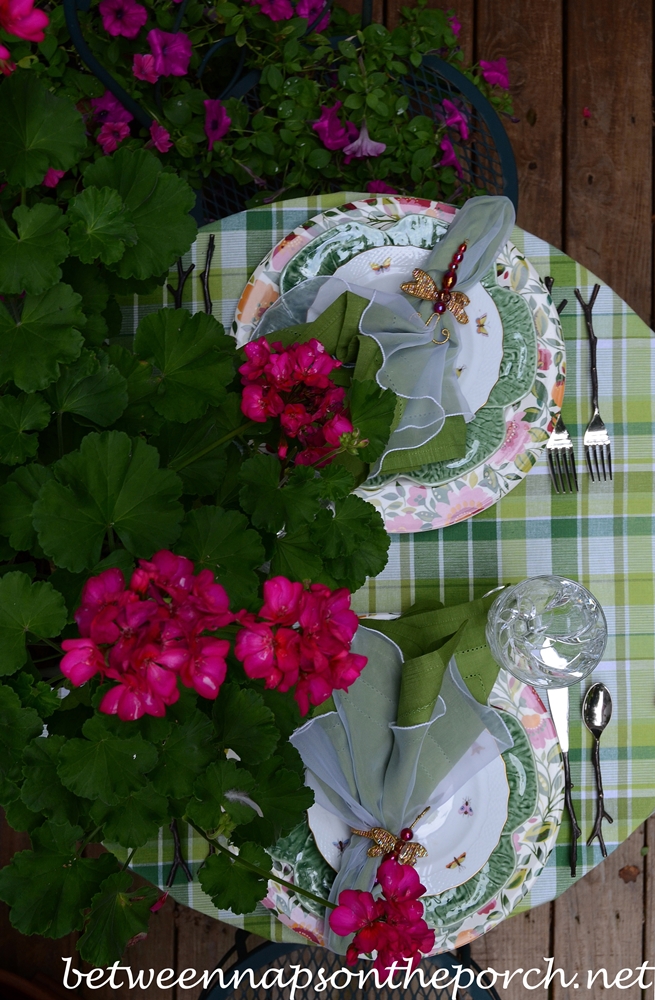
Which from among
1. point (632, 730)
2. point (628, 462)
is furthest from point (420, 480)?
point (632, 730)

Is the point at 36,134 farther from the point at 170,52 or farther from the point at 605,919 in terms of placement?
the point at 605,919

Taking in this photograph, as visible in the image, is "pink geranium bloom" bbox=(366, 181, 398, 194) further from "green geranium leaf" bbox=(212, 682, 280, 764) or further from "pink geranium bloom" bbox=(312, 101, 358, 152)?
"green geranium leaf" bbox=(212, 682, 280, 764)

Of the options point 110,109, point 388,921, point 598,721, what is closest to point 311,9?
point 110,109

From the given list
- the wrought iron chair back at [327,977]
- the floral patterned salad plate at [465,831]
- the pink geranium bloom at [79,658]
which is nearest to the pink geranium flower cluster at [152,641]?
the pink geranium bloom at [79,658]

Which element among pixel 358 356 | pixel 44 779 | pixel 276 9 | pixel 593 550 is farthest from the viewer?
pixel 276 9

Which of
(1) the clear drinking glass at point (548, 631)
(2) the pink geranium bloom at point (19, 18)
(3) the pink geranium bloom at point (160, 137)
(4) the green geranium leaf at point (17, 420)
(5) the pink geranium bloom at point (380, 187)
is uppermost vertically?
(3) the pink geranium bloom at point (160, 137)

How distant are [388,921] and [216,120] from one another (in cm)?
93

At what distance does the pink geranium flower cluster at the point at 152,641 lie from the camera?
385 mm

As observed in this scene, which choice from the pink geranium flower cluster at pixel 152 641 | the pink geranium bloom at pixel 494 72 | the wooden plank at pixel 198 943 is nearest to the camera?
the pink geranium flower cluster at pixel 152 641

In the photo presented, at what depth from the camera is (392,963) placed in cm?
52

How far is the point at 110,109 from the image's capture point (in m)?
1.04

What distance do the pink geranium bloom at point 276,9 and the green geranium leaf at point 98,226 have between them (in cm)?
65

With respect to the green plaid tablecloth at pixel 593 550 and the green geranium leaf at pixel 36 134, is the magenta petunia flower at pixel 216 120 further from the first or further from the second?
the green geranium leaf at pixel 36 134

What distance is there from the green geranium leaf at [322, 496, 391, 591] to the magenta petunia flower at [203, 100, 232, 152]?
703mm
